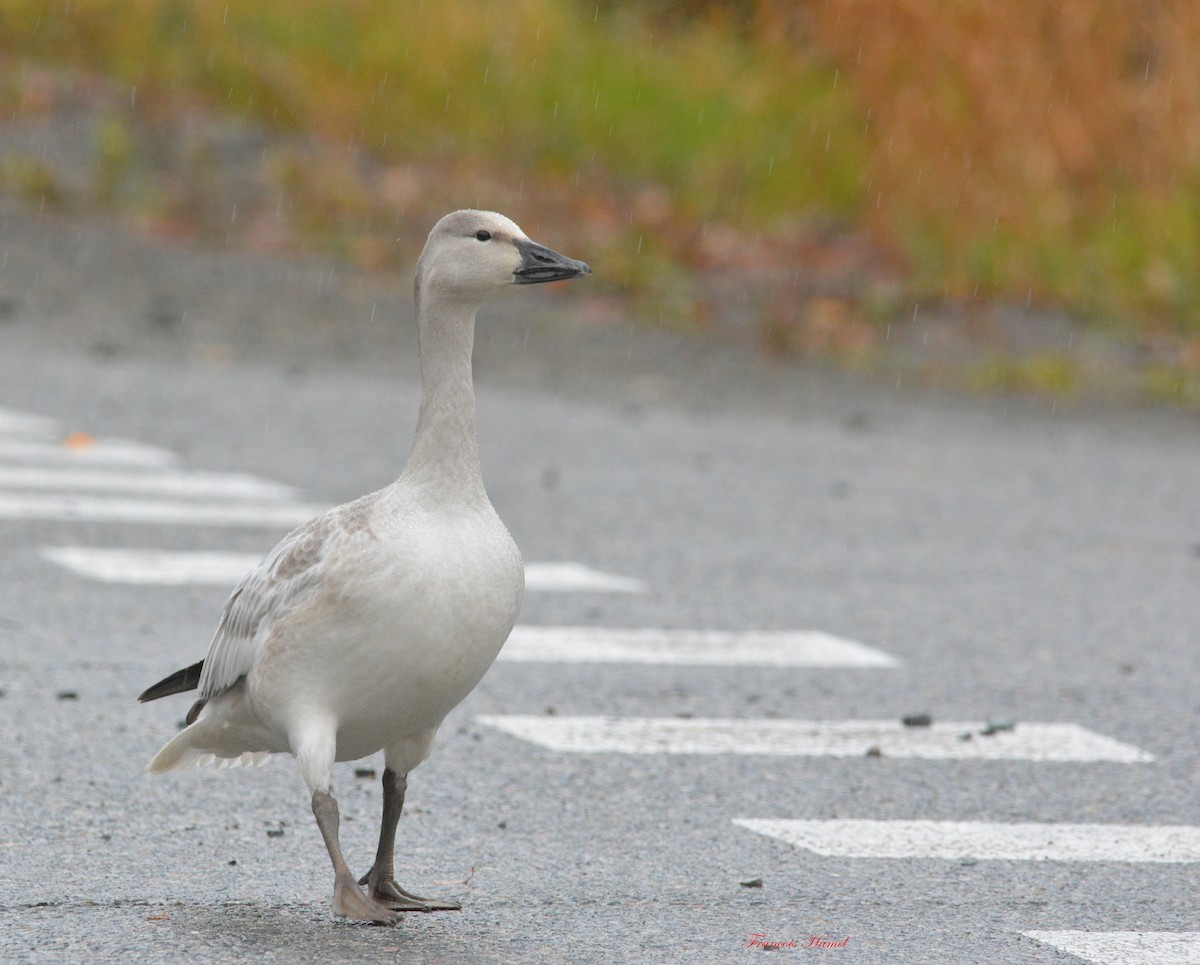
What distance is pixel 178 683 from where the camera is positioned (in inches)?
190

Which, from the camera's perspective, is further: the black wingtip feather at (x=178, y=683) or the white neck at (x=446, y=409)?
the black wingtip feather at (x=178, y=683)

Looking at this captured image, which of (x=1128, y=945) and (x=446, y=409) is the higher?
(x=446, y=409)

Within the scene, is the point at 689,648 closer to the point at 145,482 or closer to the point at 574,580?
the point at 574,580

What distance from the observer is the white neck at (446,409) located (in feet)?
14.5

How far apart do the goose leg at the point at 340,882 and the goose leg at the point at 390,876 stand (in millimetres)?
149

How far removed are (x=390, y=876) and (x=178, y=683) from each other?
0.70 meters

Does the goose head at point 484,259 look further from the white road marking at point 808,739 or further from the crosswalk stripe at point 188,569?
the crosswalk stripe at point 188,569

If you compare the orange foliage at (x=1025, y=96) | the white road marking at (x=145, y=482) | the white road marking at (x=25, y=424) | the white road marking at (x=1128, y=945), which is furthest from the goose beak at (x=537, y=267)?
the orange foliage at (x=1025, y=96)

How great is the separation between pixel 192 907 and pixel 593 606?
378cm

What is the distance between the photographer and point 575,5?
75.3 ft

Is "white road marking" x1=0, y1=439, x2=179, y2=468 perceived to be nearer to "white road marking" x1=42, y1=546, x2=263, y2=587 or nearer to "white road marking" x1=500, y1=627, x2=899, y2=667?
"white road marking" x1=42, y1=546, x2=263, y2=587

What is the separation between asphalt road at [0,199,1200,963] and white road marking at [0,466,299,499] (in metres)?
0.23

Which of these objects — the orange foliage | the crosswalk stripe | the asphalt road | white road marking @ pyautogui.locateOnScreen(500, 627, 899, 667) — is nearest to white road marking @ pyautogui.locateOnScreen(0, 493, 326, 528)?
the asphalt road
